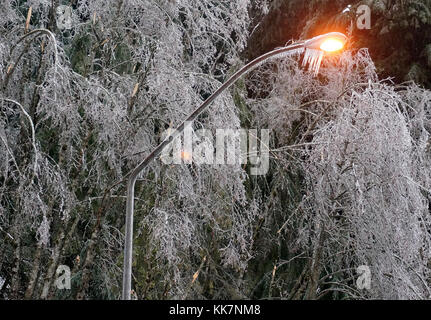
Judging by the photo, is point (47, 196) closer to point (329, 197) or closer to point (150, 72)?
point (150, 72)

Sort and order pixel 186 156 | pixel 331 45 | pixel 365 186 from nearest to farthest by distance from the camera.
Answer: pixel 331 45 → pixel 186 156 → pixel 365 186

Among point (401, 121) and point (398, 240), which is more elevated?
point (401, 121)

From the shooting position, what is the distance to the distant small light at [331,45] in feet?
20.5

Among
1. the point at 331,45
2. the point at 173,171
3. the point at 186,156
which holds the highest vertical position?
Result: the point at 186,156

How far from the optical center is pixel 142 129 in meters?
10.4

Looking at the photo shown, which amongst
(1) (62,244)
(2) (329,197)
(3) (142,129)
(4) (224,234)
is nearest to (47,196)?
(1) (62,244)

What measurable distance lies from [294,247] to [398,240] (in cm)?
226

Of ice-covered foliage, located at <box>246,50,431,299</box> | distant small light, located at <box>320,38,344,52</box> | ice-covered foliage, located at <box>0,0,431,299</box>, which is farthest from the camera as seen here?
ice-covered foliage, located at <box>246,50,431,299</box>

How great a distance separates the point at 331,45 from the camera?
20.7 feet

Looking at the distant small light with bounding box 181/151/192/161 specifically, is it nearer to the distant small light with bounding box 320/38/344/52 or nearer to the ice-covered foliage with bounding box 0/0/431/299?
the ice-covered foliage with bounding box 0/0/431/299

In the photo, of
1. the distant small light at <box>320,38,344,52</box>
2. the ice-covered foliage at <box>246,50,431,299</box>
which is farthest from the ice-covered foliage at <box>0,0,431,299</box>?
the distant small light at <box>320,38,344,52</box>

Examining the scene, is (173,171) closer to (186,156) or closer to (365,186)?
(186,156)

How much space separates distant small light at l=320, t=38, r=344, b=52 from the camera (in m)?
6.26

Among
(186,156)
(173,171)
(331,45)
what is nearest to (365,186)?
(186,156)
